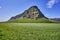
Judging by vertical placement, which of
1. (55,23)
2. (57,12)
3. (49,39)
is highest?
(57,12)

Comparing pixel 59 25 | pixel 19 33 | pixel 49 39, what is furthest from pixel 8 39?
pixel 59 25

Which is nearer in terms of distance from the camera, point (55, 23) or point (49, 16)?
point (49, 16)

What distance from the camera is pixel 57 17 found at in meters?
6.95

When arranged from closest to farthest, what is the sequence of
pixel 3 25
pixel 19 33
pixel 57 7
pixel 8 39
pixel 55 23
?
1. pixel 8 39
2. pixel 19 33
3. pixel 3 25
4. pixel 57 7
5. pixel 55 23

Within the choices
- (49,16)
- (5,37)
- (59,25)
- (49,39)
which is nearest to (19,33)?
(5,37)

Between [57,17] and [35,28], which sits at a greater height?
[57,17]

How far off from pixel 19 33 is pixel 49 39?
130 centimetres

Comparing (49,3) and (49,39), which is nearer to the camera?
(49,39)

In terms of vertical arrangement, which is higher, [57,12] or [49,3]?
[49,3]

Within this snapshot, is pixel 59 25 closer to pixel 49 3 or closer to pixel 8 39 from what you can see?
pixel 49 3

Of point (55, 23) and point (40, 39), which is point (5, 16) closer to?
point (40, 39)

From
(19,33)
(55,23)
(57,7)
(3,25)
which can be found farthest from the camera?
(55,23)

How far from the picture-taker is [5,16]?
6441mm

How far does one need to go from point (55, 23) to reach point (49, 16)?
115cm
